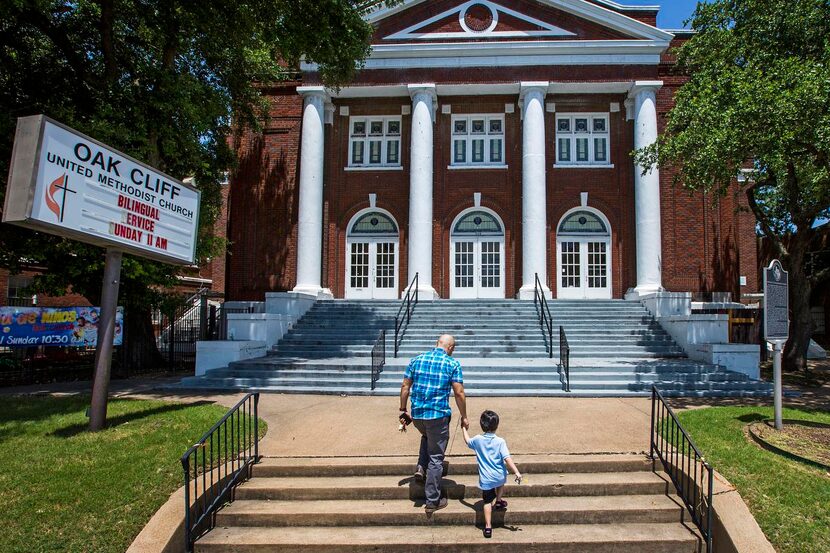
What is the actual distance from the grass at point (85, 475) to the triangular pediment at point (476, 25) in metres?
16.3

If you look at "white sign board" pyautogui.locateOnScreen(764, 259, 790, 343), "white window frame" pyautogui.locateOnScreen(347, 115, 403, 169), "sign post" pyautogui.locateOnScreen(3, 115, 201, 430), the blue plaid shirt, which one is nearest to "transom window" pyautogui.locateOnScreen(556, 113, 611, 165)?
"white window frame" pyautogui.locateOnScreen(347, 115, 403, 169)

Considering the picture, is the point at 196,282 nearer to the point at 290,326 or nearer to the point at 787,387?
the point at 290,326

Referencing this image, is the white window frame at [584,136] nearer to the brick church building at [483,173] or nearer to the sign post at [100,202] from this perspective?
the brick church building at [483,173]

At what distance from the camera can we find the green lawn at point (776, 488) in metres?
5.39

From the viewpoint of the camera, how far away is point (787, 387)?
1320cm

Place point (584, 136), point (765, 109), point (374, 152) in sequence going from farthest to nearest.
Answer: point (374, 152), point (584, 136), point (765, 109)

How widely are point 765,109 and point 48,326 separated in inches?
611

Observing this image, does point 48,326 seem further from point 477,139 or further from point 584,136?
point 584,136

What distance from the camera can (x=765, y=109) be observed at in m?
10.2

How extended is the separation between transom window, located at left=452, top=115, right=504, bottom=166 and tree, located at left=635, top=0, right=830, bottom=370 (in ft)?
21.4

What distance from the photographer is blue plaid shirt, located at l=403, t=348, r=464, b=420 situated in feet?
19.2

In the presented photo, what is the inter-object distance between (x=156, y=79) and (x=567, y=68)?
13592mm

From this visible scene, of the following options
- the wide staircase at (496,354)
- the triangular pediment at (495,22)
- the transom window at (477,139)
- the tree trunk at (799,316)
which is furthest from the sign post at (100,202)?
the tree trunk at (799,316)

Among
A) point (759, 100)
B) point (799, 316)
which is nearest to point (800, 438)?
point (759, 100)
